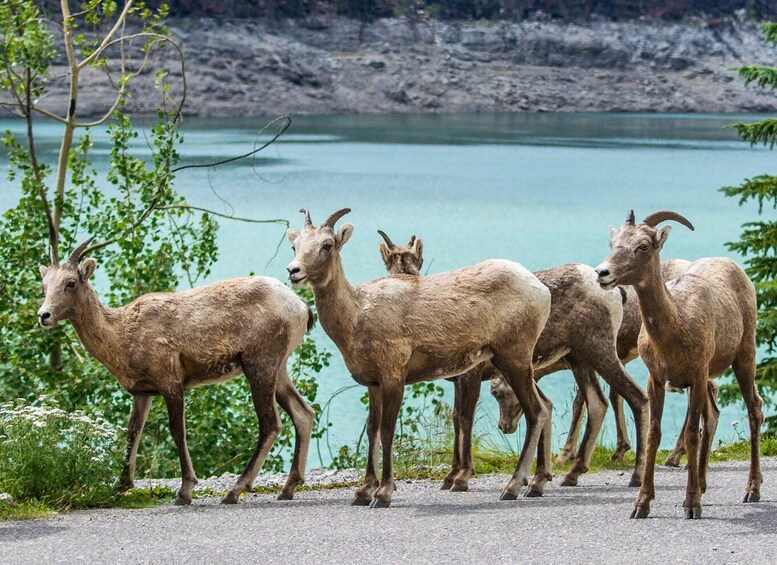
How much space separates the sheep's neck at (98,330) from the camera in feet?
29.5

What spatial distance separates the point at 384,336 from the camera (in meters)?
8.66

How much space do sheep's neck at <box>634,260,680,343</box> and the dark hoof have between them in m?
1.05

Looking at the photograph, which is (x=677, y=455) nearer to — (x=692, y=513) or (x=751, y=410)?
(x=751, y=410)

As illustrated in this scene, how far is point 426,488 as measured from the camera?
9555mm

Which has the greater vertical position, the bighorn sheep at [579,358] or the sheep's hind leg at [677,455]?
the bighorn sheep at [579,358]

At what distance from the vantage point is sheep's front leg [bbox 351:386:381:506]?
862cm

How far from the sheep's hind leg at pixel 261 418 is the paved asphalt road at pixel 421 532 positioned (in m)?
0.14

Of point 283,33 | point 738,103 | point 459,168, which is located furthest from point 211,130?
point 738,103

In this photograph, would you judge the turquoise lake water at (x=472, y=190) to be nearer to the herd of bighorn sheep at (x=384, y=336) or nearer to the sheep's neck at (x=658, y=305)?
the herd of bighorn sheep at (x=384, y=336)

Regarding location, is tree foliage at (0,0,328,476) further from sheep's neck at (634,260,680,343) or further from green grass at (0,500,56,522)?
sheep's neck at (634,260,680,343)

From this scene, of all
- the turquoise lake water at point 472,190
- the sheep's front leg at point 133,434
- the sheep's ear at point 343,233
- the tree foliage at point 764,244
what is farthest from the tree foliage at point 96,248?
the tree foliage at point 764,244

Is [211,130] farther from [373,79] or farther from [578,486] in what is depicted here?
[578,486]

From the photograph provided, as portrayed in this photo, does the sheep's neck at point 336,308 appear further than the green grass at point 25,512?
Yes

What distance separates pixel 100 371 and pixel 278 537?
6122mm
